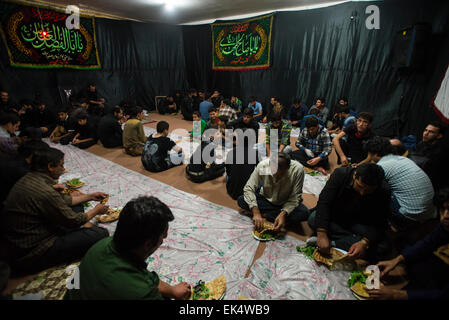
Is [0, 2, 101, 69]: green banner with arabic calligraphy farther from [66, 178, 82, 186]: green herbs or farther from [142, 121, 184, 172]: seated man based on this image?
[142, 121, 184, 172]: seated man

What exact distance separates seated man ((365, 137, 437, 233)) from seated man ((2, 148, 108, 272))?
2847 millimetres

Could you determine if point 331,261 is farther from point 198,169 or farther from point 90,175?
point 90,175

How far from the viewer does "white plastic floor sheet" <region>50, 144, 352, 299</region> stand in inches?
66.4

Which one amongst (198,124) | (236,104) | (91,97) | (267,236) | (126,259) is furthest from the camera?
(236,104)

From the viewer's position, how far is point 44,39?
230 inches

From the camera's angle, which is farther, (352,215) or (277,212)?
(277,212)

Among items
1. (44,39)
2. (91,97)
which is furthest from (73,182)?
(44,39)

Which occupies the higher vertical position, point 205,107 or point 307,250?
point 205,107

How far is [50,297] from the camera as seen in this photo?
1.61 m

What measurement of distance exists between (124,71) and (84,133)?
4.04m

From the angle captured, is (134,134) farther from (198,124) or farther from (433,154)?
(433,154)

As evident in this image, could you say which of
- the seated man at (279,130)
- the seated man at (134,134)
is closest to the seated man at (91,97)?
the seated man at (134,134)

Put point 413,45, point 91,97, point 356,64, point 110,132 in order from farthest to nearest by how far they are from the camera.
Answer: point 91,97 → point 356,64 → point 110,132 → point 413,45

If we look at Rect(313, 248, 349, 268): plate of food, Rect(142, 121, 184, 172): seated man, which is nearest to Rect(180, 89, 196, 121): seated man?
Rect(142, 121, 184, 172): seated man
